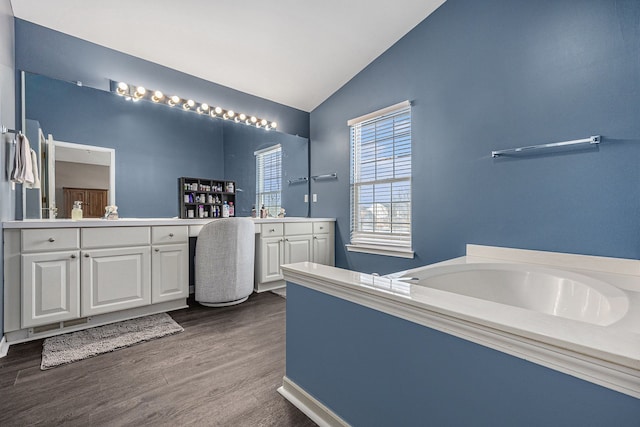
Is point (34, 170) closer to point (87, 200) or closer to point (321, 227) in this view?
point (87, 200)

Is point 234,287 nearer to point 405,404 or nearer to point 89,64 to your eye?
point 405,404

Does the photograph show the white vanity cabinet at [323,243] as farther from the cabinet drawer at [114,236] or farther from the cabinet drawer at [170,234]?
the cabinet drawer at [114,236]

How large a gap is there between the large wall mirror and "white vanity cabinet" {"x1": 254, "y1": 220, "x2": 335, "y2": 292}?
0.53 m

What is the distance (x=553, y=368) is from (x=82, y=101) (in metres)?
3.23

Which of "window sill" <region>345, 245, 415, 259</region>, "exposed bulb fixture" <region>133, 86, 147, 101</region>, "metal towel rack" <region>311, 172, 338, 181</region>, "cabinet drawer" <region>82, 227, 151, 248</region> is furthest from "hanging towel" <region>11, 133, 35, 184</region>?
"window sill" <region>345, 245, 415, 259</region>

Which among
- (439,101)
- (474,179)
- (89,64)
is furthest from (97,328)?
(439,101)

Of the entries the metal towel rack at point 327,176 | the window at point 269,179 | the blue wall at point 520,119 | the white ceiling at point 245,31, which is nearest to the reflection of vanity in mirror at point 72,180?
the white ceiling at point 245,31

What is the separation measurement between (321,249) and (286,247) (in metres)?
0.49

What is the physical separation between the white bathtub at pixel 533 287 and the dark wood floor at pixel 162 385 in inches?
35.4

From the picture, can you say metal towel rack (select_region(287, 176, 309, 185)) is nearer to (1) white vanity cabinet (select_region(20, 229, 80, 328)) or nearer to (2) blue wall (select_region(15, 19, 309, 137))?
(2) blue wall (select_region(15, 19, 309, 137))

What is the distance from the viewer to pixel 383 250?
308 cm

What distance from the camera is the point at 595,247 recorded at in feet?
5.89

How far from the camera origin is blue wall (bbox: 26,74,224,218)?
226cm

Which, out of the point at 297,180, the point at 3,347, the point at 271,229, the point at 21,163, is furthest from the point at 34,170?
the point at 297,180
